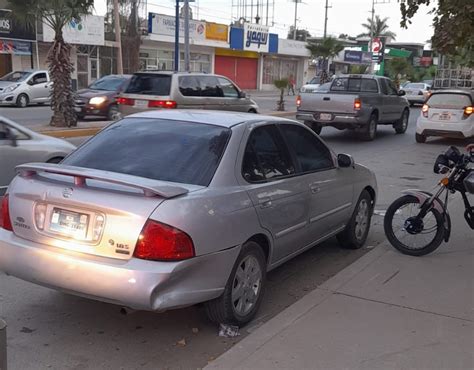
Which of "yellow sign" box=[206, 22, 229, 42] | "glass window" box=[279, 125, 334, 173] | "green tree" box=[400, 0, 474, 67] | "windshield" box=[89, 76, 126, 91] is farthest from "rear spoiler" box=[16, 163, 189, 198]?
"yellow sign" box=[206, 22, 229, 42]

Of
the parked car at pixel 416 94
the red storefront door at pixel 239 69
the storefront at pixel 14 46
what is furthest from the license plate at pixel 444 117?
the red storefront door at pixel 239 69

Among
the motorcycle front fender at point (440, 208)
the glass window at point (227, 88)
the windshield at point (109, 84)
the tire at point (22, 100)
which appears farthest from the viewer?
the tire at point (22, 100)

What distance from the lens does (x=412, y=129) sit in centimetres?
2183

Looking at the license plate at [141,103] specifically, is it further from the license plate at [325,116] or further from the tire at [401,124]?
the tire at [401,124]

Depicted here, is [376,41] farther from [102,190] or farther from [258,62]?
[102,190]

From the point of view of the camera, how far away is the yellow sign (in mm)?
47375

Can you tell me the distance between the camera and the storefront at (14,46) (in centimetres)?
3138

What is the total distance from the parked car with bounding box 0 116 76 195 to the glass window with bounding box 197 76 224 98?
7866 millimetres

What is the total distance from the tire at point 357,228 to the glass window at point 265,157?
1.56 m

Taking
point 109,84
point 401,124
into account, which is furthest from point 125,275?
point 401,124

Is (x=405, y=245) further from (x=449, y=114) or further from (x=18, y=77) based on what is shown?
(x=18, y=77)

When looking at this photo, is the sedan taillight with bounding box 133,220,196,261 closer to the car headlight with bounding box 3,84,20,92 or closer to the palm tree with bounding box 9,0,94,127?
the palm tree with bounding box 9,0,94,127

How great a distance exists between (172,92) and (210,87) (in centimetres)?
149

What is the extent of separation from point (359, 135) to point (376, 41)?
3631cm
